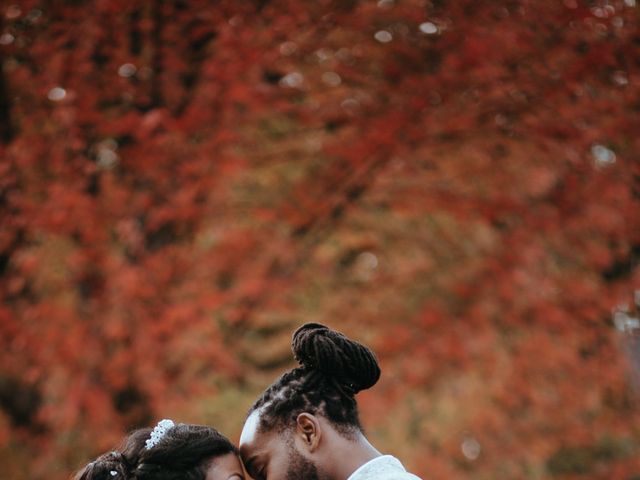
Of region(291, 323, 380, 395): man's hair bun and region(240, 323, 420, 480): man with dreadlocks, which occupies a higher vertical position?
region(291, 323, 380, 395): man's hair bun

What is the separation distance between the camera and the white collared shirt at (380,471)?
10.1 ft

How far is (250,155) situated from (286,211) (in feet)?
1.83

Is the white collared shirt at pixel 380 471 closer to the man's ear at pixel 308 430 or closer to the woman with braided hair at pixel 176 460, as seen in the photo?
the man's ear at pixel 308 430

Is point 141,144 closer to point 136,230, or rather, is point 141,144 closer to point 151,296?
point 136,230

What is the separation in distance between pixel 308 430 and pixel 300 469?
0.13 metres

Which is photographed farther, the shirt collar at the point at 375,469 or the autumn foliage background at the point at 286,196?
the autumn foliage background at the point at 286,196

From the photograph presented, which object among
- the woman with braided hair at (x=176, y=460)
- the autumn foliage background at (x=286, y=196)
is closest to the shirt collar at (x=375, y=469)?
the woman with braided hair at (x=176, y=460)

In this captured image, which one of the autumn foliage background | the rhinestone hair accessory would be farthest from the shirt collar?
the autumn foliage background

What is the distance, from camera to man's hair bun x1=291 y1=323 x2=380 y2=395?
3.27m

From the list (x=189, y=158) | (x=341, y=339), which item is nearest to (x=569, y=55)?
(x=189, y=158)

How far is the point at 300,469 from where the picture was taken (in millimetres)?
3176

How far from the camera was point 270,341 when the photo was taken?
27.6 ft

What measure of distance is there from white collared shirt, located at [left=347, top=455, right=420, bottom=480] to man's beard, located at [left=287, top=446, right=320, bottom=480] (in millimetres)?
130

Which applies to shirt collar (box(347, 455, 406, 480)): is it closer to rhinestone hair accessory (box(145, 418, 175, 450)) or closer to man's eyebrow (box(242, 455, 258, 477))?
man's eyebrow (box(242, 455, 258, 477))
